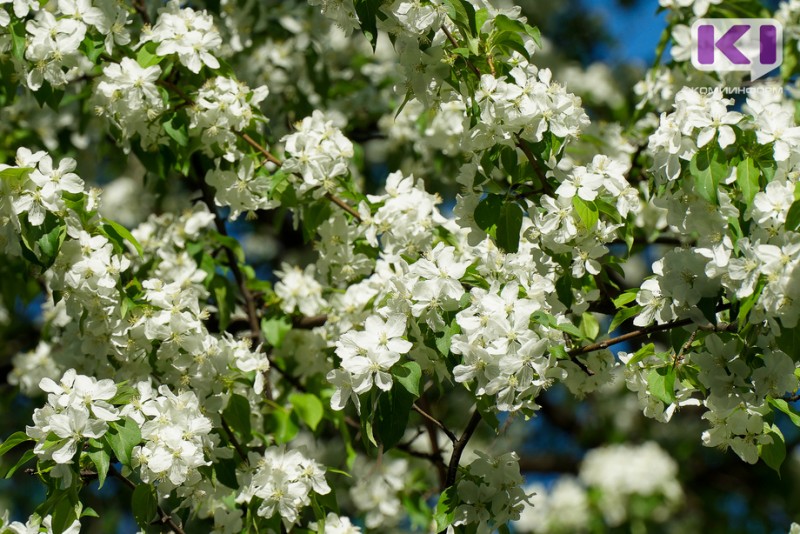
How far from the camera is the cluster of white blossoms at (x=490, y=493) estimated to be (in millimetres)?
2566

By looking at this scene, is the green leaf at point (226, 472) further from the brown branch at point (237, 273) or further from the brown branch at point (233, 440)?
the brown branch at point (237, 273)

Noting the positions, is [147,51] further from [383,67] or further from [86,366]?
[383,67]

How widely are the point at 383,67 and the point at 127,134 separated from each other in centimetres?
227

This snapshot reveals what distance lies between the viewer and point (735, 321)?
86.4 inches

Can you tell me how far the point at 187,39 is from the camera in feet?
10.0

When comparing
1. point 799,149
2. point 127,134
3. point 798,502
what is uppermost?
point 799,149

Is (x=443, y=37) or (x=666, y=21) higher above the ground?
(x=443, y=37)

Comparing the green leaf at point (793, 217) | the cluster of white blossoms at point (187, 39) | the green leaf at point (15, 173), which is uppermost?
the green leaf at point (793, 217)

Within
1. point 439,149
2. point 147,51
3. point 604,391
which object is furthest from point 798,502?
point 147,51

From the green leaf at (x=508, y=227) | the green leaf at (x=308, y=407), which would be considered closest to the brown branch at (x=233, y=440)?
the green leaf at (x=308, y=407)

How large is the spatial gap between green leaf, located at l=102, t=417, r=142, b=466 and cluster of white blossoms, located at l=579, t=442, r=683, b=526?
15.6ft

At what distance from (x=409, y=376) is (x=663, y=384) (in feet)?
1.94

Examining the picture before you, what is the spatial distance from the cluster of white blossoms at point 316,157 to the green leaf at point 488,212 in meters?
0.59

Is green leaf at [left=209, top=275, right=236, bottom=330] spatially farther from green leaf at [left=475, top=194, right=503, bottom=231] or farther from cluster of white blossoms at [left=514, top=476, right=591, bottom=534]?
cluster of white blossoms at [left=514, top=476, right=591, bottom=534]
